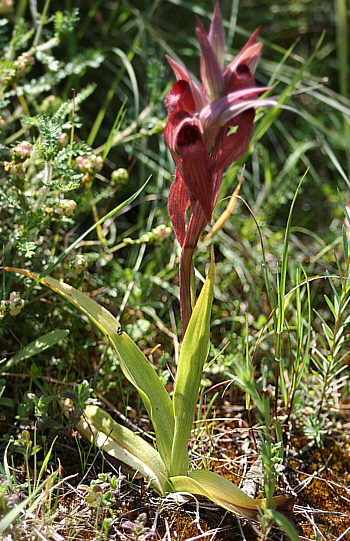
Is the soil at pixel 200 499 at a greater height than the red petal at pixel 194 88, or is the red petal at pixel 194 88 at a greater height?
the red petal at pixel 194 88

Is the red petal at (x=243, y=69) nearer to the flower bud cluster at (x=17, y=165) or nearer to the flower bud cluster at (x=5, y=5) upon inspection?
the flower bud cluster at (x=17, y=165)

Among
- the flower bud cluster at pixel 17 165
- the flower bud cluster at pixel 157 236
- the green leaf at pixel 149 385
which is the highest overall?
the flower bud cluster at pixel 17 165

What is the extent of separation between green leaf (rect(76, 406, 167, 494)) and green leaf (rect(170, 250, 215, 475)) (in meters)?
0.06

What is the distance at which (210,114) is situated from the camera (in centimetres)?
82

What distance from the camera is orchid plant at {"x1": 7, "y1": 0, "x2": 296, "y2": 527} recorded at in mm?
840

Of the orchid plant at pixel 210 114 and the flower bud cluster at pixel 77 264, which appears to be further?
the flower bud cluster at pixel 77 264

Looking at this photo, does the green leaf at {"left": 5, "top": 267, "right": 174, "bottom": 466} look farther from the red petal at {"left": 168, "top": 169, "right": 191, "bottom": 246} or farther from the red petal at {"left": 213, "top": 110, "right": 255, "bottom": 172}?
the red petal at {"left": 213, "top": 110, "right": 255, "bottom": 172}

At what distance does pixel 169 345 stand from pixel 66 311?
0.35 meters

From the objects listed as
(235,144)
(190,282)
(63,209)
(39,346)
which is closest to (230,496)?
(190,282)

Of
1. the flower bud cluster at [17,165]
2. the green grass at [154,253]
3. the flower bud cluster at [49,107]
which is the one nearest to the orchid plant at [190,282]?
the green grass at [154,253]

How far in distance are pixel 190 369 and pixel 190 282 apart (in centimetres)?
18

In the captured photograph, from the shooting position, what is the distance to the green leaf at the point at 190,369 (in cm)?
94

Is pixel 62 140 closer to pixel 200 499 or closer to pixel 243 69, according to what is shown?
pixel 243 69

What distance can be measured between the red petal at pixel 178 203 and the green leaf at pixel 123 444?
0.47 meters
